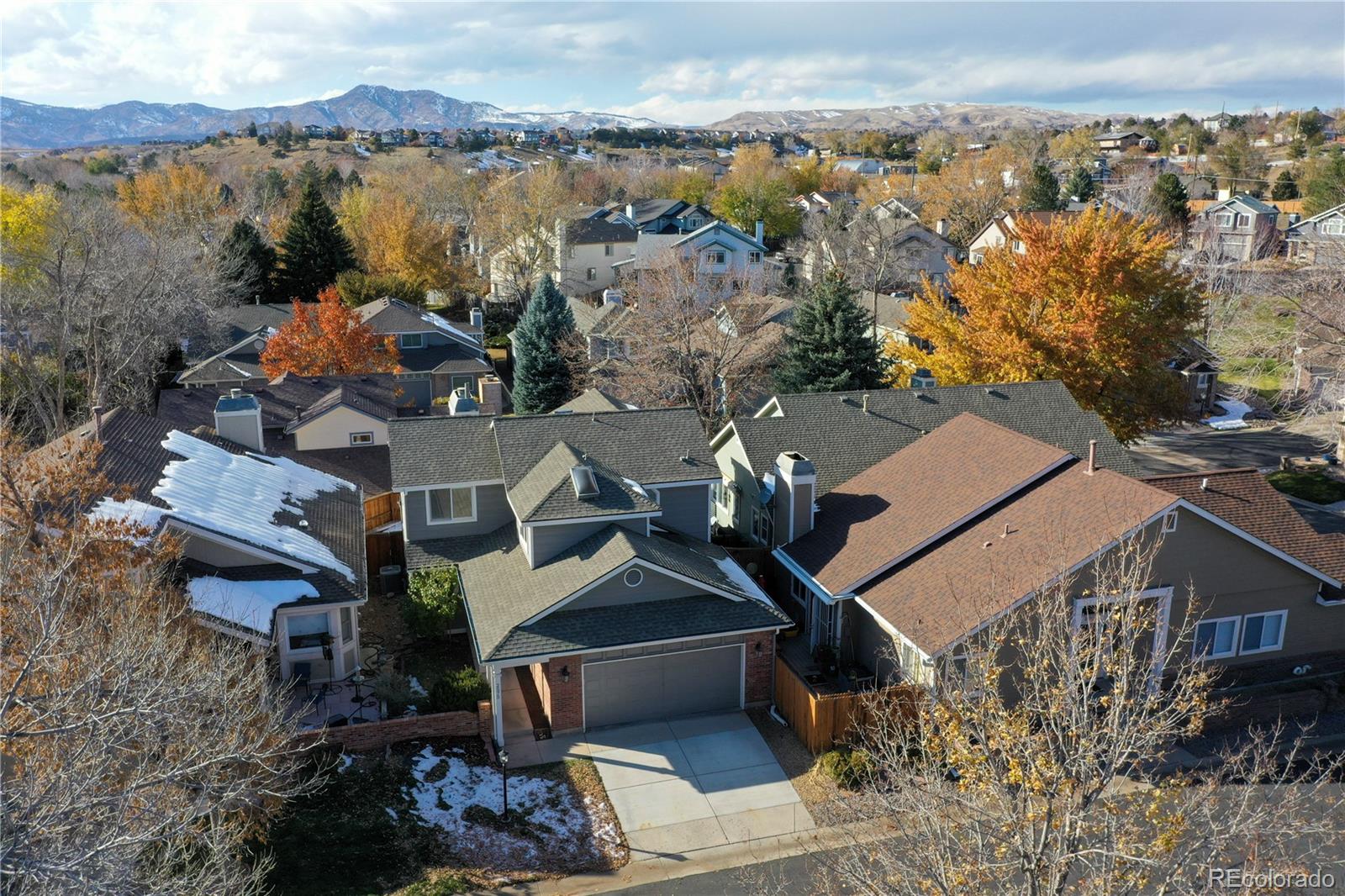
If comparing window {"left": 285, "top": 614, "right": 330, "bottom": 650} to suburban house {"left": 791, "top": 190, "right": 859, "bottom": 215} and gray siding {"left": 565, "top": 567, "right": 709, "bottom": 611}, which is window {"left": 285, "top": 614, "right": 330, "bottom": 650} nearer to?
gray siding {"left": 565, "top": 567, "right": 709, "bottom": 611}

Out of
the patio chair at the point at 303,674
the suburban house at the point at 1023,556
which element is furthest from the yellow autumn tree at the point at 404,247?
the suburban house at the point at 1023,556

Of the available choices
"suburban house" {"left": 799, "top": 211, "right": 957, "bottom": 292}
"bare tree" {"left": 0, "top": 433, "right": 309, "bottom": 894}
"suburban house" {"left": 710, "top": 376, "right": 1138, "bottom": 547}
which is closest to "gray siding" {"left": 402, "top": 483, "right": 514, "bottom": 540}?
"bare tree" {"left": 0, "top": 433, "right": 309, "bottom": 894}

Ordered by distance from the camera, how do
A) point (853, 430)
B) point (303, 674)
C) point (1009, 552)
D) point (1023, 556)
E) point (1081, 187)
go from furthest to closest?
point (1081, 187), point (853, 430), point (303, 674), point (1009, 552), point (1023, 556)

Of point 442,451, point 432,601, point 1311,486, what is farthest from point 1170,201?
point 432,601

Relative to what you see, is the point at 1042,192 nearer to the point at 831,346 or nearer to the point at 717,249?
the point at 717,249

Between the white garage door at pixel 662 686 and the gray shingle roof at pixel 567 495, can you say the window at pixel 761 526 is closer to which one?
the gray shingle roof at pixel 567 495

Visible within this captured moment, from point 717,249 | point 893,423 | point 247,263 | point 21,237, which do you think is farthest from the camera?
point 717,249

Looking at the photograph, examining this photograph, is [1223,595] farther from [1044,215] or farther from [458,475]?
[1044,215]
